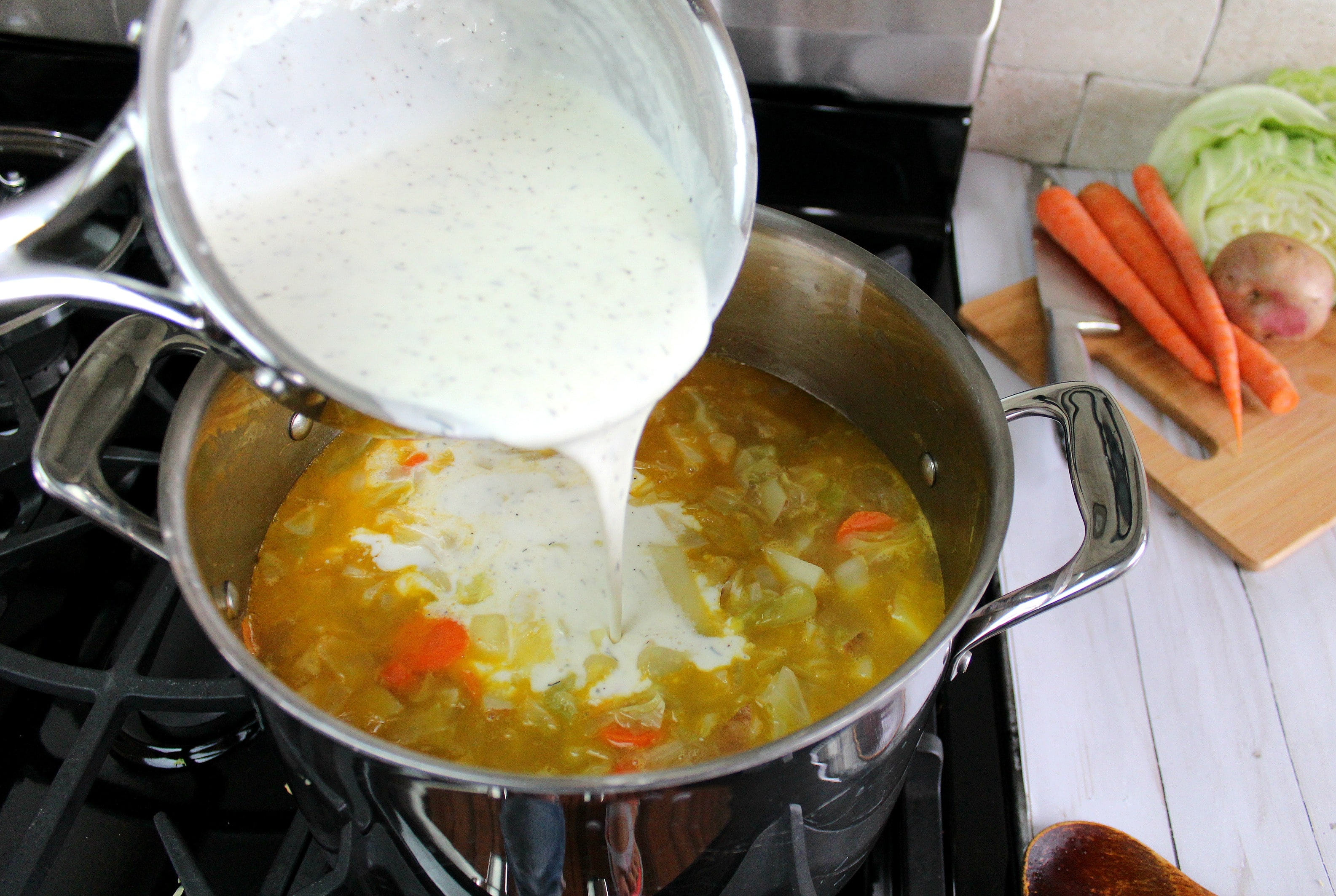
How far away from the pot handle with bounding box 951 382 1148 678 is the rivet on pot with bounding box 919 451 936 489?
0.29 metres

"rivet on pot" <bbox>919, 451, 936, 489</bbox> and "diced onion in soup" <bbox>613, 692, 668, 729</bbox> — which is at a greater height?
"rivet on pot" <bbox>919, 451, 936, 489</bbox>

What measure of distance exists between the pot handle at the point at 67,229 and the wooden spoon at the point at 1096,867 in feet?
3.42

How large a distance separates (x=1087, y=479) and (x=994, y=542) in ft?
0.52

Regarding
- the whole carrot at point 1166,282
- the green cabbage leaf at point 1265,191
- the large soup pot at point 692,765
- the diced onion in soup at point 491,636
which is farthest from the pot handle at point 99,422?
the green cabbage leaf at point 1265,191

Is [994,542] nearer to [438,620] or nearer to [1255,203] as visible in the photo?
[438,620]

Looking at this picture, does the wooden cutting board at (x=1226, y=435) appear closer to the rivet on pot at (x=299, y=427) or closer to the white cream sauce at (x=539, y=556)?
the white cream sauce at (x=539, y=556)

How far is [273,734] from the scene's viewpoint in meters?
0.98

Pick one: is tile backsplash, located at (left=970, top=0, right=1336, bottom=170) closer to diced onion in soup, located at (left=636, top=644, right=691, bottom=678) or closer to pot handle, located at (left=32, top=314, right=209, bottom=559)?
diced onion in soup, located at (left=636, top=644, right=691, bottom=678)

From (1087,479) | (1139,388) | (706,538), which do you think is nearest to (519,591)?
(706,538)

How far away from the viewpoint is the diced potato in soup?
1.21 meters

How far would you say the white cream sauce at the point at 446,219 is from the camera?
0.92 m

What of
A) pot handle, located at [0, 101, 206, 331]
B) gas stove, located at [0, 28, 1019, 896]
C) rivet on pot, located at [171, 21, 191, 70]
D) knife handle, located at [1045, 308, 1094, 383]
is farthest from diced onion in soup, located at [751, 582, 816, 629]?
rivet on pot, located at [171, 21, 191, 70]

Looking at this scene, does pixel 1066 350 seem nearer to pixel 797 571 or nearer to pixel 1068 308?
pixel 1068 308

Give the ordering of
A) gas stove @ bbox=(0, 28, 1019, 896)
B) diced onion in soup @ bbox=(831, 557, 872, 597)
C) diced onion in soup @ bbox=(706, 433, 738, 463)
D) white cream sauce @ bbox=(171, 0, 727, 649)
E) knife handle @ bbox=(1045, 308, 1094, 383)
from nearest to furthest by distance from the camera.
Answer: white cream sauce @ bbox=(171, 0, 727, 649) < gas stove @ bbox=(0, 28, 1019, 896) < diced onion in soup @ bbox=(831, 557, 872, 597) < diced onion in soup @ bbox=(706, 433, 738, 463) < knife handle @ bbox=(1045, 308, 1094, 383)
